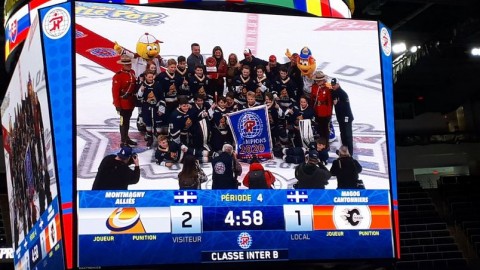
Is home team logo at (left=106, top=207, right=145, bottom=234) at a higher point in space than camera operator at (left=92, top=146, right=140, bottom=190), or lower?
lower

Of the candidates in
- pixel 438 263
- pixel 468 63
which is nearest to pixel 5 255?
pixel 438 263

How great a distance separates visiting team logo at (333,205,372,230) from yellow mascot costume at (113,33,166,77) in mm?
2336

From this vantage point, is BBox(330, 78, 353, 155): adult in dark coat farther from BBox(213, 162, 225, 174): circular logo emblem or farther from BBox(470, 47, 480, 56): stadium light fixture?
BBox(470, 47, 480, 56): stadium light fixture

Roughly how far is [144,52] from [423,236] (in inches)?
632

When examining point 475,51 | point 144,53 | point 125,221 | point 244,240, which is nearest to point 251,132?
point 244,240

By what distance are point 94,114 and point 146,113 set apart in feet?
1.68

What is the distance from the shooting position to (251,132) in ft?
25.3

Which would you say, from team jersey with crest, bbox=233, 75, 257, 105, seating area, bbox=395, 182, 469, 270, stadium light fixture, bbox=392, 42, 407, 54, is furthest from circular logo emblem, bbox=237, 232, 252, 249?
stadium light fixture, bbox=392, 42, 407, 54

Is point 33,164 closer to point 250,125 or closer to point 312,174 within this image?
point 250,125

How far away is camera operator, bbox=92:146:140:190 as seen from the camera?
23.1 ft

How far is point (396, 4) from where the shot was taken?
19469mm

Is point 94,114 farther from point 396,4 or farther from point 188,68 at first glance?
point 396,4

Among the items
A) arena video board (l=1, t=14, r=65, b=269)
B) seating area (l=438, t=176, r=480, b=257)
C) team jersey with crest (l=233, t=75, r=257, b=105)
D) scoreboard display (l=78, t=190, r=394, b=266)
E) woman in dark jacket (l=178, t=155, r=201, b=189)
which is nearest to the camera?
scoreboard display (l=78, t=190, r=394, b=266)

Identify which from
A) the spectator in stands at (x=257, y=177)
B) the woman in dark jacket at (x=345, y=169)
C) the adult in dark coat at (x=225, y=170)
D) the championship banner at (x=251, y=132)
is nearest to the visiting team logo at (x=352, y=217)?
the woman in dark jacket at (x=345, y=169)
